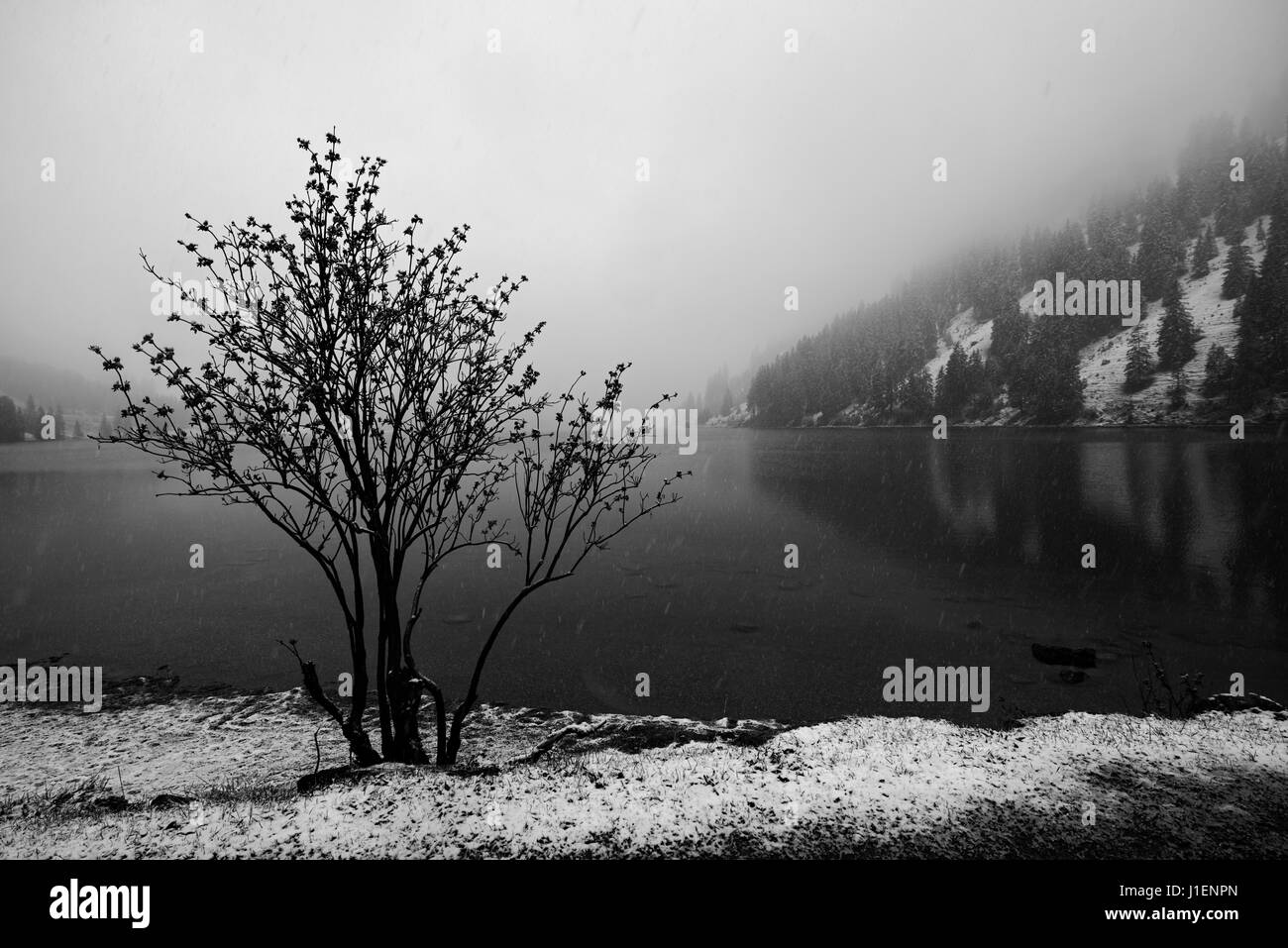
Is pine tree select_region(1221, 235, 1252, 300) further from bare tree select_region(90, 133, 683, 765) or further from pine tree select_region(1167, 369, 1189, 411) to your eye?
bare tree select_region(90, 133, 683, 765)

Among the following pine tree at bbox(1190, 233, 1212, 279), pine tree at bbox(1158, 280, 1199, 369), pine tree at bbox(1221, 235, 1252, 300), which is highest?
pine tree at bbox(1190, 233, 1212, 279)

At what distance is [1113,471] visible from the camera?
161 ft

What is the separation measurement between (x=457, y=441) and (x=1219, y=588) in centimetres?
2775

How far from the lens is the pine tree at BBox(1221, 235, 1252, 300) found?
9900 centimetres

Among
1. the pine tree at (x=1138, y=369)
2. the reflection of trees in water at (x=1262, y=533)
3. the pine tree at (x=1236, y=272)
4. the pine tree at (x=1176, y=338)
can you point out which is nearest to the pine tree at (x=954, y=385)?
the pine tree at (x=1138, y=369)

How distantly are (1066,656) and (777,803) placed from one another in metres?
14.0

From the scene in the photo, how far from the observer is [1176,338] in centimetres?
9406

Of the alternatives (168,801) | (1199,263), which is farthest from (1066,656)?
(1199,263)

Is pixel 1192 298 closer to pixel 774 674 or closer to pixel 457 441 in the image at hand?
pixel 774 674

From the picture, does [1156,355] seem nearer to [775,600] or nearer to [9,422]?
[775,600]

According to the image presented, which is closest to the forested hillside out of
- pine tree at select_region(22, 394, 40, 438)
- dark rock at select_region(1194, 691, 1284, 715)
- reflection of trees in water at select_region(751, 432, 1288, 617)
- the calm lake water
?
reflection of trees in water at select_region(751, 432, 1288, 617)

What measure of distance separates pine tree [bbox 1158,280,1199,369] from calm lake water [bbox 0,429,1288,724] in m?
70.2

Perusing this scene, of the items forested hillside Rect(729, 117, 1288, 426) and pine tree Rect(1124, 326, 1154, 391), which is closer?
forested hillside Rect(729, 117, 1288, 426)
